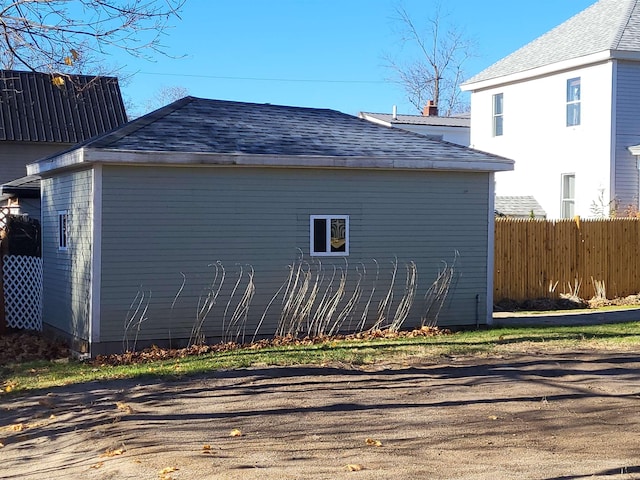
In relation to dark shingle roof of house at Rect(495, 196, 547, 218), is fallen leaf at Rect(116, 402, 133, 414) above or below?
below

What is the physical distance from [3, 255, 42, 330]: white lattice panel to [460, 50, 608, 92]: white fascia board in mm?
15664

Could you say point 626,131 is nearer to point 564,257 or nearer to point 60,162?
point 564,257

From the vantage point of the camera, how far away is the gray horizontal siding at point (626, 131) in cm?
2345

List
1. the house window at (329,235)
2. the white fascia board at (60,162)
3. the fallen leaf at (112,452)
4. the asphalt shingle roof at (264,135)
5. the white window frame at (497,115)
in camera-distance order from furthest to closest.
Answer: the white window frame at (497,115), the house window at (329,235), the asphalt shingle roof at (264,135), the white fascia board at (60,162), the fallen leaf at (112,452)

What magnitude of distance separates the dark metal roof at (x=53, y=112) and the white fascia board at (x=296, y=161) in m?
14.9

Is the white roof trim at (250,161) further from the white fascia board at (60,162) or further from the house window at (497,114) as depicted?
the house window at (497,114)

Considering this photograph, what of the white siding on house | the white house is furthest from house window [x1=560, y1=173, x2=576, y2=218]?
the white siding on house

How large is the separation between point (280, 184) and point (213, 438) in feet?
22.9

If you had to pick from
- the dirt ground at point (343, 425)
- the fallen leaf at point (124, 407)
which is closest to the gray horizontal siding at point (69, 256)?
the dirt ground at point (343, 425)

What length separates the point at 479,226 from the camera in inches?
618

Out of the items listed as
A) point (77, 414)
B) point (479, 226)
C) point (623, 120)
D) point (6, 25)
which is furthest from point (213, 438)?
point (623, 120)

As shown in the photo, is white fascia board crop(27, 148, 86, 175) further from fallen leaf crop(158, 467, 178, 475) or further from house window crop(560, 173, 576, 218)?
house window crop(560, 173, 576, 218)

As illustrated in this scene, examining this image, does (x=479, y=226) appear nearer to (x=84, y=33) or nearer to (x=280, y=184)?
(x=280, y=184)

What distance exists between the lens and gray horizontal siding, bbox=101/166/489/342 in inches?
524
